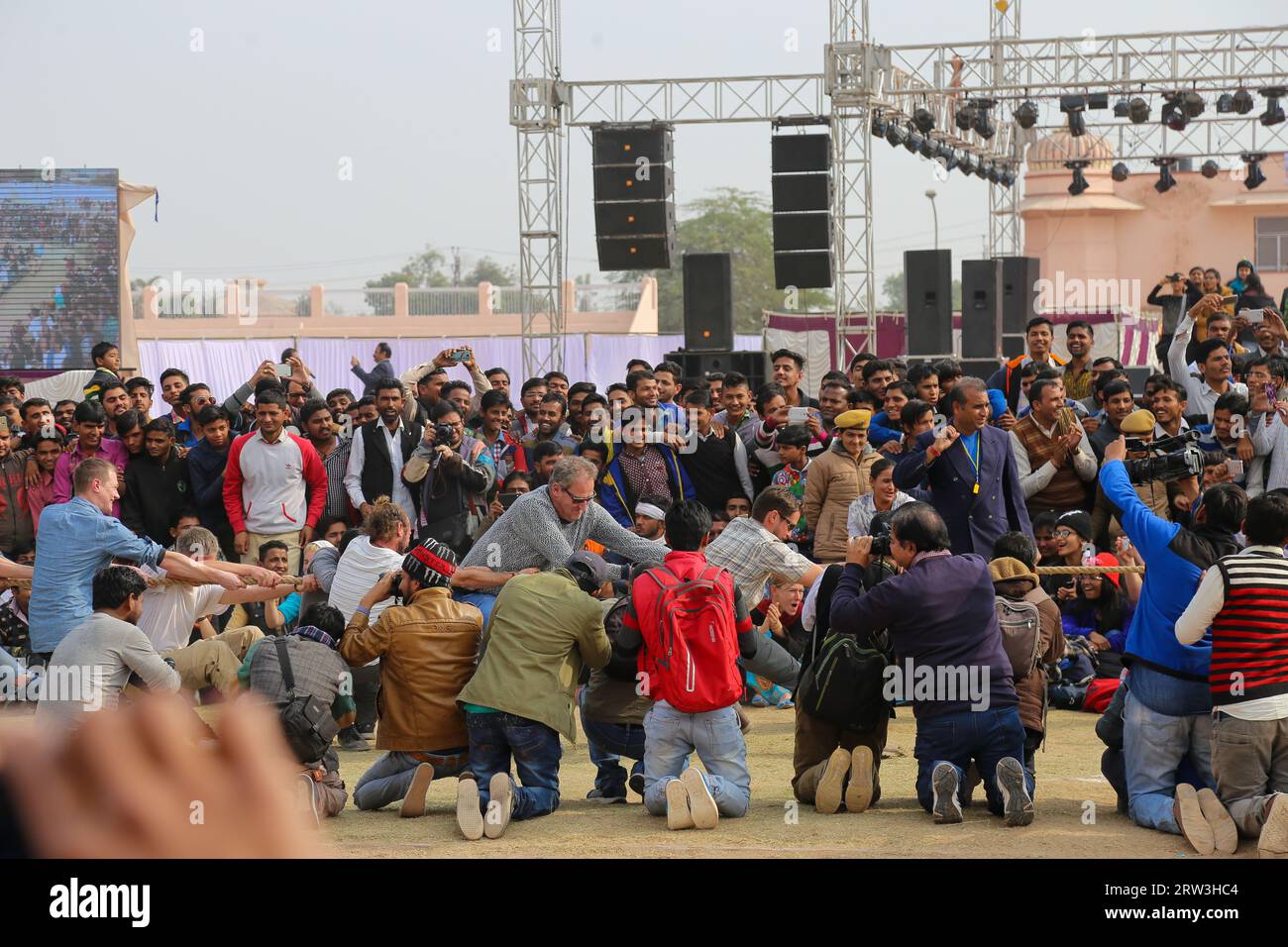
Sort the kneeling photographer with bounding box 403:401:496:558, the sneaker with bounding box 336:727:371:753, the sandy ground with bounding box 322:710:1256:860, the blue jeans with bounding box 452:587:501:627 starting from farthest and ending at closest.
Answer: the kneeling photographer with bounding box 403:401:496:558 < the sneaker with bounding box 336:727:371:753 < the blue jeans with bounding box 452:587:501:627 < the sandy ground with bounding box 322:710:1256:860

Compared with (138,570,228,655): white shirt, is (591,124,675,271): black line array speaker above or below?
above

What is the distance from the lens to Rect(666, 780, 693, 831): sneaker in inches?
245

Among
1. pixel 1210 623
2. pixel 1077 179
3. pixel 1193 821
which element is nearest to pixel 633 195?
pixel 1210 623

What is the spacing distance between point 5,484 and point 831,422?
18.5 ft

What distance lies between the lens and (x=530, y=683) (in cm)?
649

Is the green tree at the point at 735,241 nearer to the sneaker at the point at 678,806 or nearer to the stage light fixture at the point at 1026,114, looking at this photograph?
the stage light fixture at the point at 1026,114

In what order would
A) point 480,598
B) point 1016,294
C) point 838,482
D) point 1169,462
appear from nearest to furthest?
point 1169,462 → point 480,598 → point 838,482 → point 1016,294

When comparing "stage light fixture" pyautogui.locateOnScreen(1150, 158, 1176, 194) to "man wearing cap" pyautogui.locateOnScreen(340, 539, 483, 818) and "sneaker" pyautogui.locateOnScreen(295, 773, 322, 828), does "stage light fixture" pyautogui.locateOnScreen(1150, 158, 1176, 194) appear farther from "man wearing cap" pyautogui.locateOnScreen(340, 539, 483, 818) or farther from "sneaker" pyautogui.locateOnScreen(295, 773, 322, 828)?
"sneaker" pyautogui.locateOnScreen(295, 773, 322, 828)

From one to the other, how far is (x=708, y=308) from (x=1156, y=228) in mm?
33153

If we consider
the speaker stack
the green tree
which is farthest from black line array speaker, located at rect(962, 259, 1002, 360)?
the green tree

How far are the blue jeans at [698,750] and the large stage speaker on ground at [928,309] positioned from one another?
14.3m

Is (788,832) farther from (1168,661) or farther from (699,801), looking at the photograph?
(1168,661)

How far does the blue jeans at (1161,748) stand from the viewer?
243 inches
